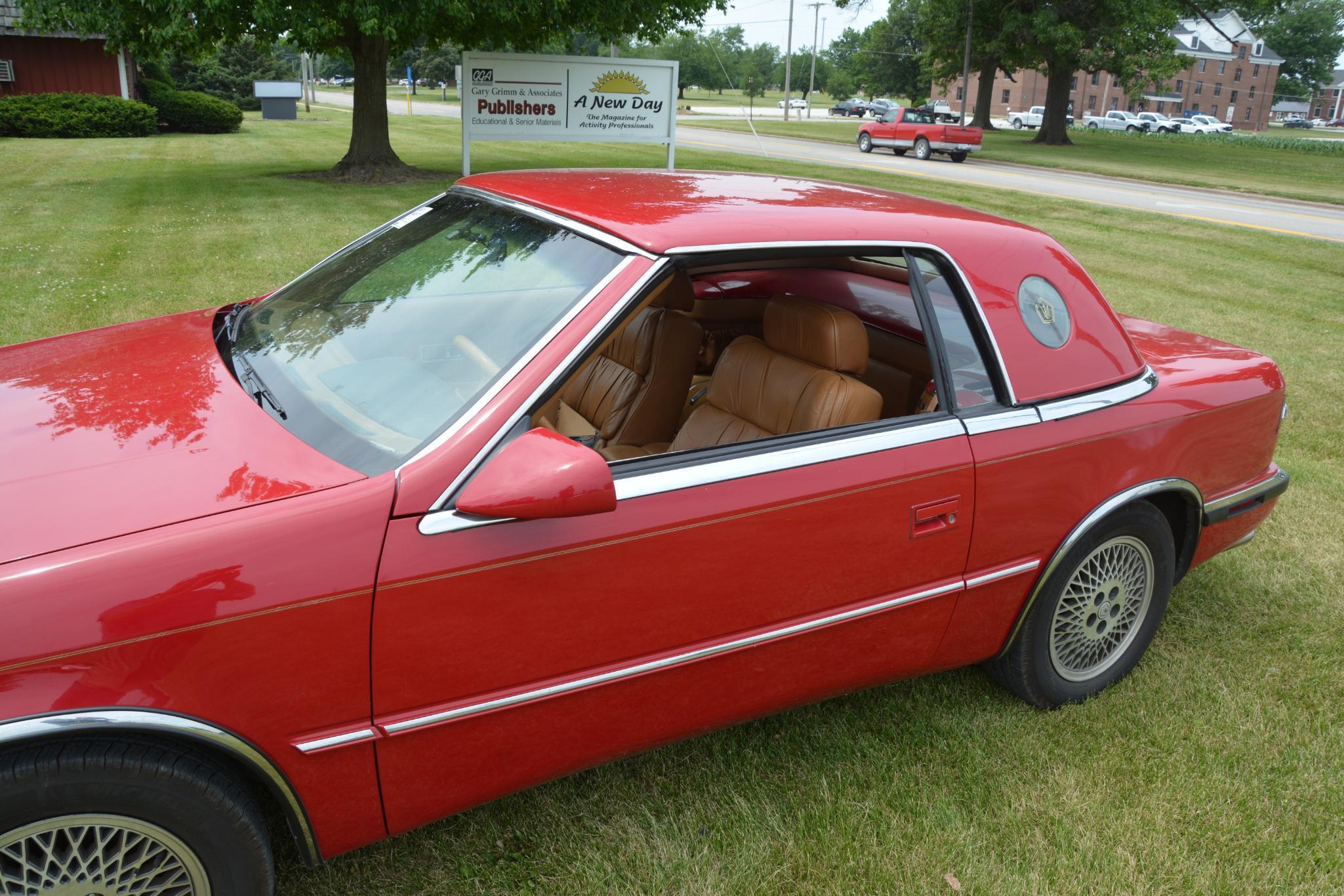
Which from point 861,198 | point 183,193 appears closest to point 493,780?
point 861,198

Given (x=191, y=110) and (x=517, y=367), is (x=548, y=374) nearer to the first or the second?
(x=517, y=367)

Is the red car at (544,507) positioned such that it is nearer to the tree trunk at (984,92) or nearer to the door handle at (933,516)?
the door handle at (933,516)

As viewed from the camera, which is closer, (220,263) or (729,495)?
(729,495)

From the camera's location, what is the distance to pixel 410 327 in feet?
9.18

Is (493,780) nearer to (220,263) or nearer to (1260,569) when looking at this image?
(1260,569)

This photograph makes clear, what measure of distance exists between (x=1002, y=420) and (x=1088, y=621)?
920 millimetres

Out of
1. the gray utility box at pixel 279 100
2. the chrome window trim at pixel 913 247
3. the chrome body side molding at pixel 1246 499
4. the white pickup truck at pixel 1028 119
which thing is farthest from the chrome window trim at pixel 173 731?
the white pickup truck at pixel 1028 119

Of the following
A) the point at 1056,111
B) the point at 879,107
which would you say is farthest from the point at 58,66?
the point at 879,107

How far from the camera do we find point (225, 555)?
195 cm

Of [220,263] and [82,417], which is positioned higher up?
[82,417]

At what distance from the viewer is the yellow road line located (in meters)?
16.4

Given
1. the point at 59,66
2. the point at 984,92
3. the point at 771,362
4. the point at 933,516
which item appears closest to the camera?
the point at 933,516

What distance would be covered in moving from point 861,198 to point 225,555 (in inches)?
86.0

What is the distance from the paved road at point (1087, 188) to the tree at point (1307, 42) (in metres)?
95.8
